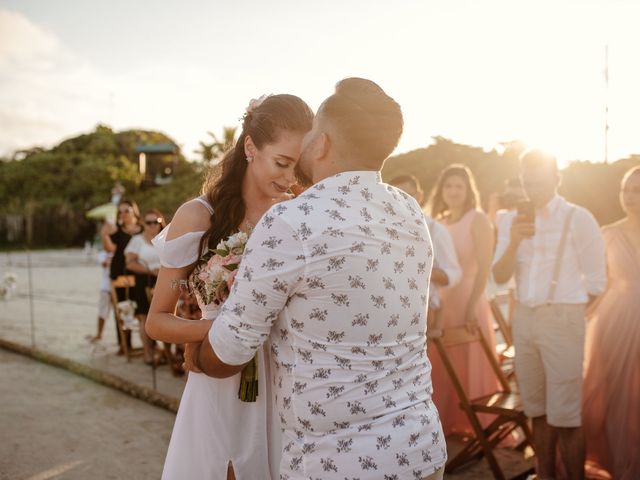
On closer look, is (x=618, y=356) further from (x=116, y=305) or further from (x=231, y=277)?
(x=116, y=305)

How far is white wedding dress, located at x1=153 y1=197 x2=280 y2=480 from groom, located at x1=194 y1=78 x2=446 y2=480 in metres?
0.43

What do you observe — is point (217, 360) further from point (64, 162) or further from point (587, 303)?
point (64, 162)

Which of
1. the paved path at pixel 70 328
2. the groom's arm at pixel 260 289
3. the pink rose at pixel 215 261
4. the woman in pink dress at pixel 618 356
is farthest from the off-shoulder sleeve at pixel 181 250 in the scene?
the paved path at pixel 70 328

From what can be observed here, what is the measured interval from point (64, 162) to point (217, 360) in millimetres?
62808

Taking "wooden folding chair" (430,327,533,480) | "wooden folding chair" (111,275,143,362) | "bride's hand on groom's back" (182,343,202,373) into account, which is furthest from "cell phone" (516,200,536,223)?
"wooden folding chair" (111,275,143,362)

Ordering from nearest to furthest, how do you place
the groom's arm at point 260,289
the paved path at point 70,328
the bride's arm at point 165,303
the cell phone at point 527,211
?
the groom's arm at point 260,289 < the bride's arm at point 165,303 < the cell phone at point 527,211 < the paved path at point 70,328

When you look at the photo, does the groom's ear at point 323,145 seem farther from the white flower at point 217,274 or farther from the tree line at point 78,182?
the tree line at point 78,182

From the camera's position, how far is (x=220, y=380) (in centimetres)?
215

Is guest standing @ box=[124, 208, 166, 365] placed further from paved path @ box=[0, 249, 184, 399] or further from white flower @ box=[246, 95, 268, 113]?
white flower @ box=[246, 95, 268, 113]

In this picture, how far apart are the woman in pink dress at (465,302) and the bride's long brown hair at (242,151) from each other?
3148 mm

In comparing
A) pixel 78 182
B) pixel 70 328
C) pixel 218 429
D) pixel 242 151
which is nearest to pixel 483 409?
pixel 218 429

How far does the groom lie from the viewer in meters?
1.54

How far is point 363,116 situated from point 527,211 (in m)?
2.51

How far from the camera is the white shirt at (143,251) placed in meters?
7.77
